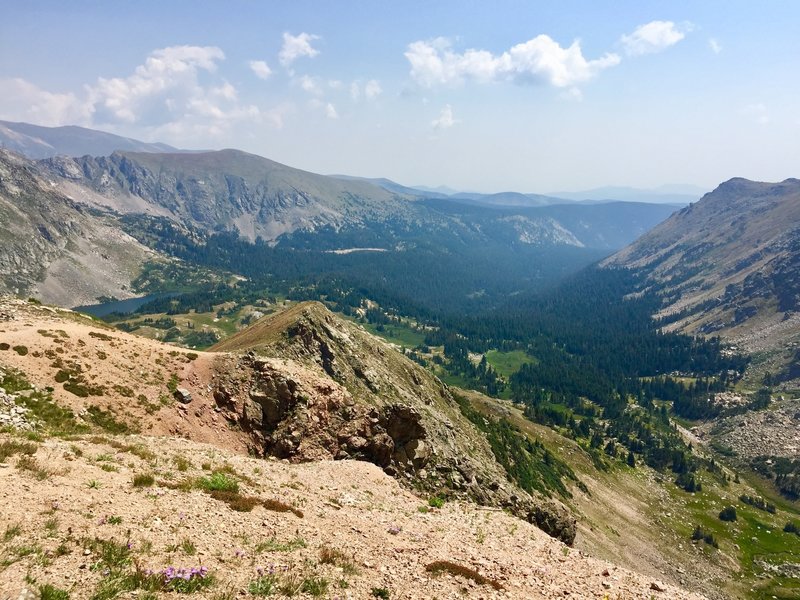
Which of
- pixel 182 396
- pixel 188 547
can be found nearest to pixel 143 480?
pixel 188 547

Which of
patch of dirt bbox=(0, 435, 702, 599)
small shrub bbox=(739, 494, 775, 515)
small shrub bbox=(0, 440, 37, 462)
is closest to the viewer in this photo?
patch of dirt bbox=(0, 435, 702, 599)

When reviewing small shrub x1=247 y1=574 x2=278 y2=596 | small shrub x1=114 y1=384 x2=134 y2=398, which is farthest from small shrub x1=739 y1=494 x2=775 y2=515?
small shrub x1=247 y1=574 x2=278 y2=596

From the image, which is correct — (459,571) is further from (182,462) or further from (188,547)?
(182,462)

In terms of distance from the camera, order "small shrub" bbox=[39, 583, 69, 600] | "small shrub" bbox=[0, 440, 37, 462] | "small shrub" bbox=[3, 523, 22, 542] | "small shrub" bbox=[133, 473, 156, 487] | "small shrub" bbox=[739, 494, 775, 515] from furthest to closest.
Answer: "small shrub" bbox=[739, 494, 775, 515] → "small shrub" bbox=[133, 473, 156, 487] → "small shrub" bbox=[0, 440, 37, 462] → "small shrub" bbox=[3, 523, 22, 542] → "small shrub" bbox=[39, 583, 69, 600]

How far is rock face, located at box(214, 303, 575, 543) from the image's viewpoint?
46.3 meters

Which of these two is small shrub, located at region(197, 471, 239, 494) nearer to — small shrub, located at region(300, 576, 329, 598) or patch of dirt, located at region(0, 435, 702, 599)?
patch of dirt, located at region(0, 435, 702, 599)

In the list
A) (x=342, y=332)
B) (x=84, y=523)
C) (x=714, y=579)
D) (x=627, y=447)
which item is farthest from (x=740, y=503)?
(x=84, y=523)

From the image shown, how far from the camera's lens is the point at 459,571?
21.6 m

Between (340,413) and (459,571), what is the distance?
30.9m

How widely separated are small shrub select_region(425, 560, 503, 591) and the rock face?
2591 cm

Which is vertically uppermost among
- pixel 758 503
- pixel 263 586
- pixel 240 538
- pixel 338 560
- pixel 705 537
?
pixel 263 586

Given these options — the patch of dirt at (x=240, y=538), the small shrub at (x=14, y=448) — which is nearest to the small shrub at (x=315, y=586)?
the patch of dirt at (x=240, y=538)

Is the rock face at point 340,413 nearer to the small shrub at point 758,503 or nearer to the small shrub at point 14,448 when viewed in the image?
the small shrub at point 14,448

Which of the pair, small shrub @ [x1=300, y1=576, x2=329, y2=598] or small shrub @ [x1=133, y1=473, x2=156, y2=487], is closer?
small shrub @ [x1=300, y1=576, x2=329, y2=598]
